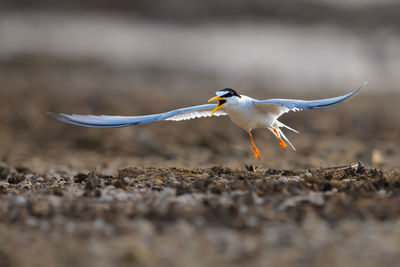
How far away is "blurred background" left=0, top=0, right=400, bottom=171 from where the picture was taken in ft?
39.4

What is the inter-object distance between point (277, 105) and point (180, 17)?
25.0 meters

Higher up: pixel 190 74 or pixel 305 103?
pixel 190 74

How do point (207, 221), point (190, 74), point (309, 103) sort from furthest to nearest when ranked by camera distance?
1. point (190, 74)
2. point (309, 103)
3. point (207, 221)

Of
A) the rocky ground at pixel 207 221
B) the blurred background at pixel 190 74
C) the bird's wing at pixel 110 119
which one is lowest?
the rocky ground at pixel 207 221

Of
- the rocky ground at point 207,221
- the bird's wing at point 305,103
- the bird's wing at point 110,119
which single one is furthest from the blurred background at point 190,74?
the rocky ground at point 207,221

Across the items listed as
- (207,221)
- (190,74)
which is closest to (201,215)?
(207,221)

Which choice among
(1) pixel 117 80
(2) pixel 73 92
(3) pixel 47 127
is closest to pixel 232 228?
(3) pixel 47 127

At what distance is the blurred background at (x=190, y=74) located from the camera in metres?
12.0

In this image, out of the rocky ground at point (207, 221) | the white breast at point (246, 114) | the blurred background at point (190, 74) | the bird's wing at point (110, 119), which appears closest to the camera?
the rocky ground at point (207, 221)

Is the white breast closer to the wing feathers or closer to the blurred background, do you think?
the wing feathers

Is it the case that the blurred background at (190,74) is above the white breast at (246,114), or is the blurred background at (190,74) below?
above

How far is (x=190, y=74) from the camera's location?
23.9m

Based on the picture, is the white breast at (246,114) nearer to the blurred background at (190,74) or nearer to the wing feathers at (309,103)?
the wing feathers at (309,103)

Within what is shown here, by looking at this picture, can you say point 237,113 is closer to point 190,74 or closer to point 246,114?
point 246,114
